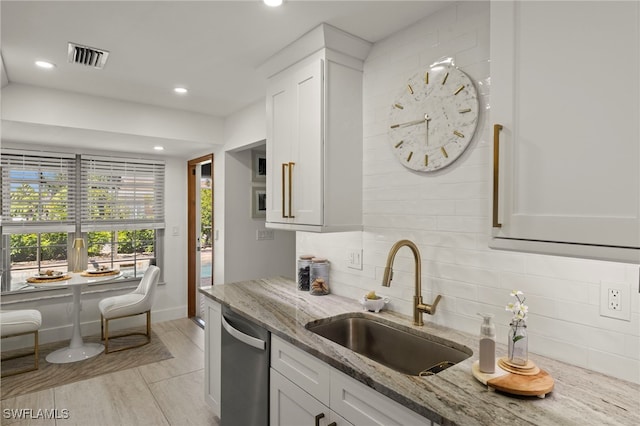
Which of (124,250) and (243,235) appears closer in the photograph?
(243,235)

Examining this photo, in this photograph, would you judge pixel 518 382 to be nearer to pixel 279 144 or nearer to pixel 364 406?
pixel 364 406

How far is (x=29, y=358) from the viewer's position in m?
3.47

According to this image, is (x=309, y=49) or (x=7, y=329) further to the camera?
(x=7, y=329)

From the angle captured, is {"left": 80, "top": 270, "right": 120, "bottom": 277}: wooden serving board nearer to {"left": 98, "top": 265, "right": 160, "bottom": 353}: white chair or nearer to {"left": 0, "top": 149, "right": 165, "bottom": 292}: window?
{"left": 98, "top": 265, "right": 160, "bottom": 353}: white chair

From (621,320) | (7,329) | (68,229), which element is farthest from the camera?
(68,229)

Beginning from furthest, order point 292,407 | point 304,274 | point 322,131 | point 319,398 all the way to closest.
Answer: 1. point 304,274
2. point 322,131
3. point 292,407
4. point 319,398

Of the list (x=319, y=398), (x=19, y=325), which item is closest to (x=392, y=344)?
(x=319, y=398)

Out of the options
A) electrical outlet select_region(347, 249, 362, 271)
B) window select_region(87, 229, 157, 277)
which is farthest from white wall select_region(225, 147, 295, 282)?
electrical outlet select_region(347, 249, 362, 271)

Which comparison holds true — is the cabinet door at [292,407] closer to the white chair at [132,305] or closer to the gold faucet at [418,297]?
the gold faucet at [418,297]

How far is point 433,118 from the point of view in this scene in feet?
5.85

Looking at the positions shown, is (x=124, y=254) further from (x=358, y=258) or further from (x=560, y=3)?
(x=560, y=3)

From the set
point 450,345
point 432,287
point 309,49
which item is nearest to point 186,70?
point 309,49

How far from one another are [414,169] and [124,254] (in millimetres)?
3981

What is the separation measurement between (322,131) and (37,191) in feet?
11.8
